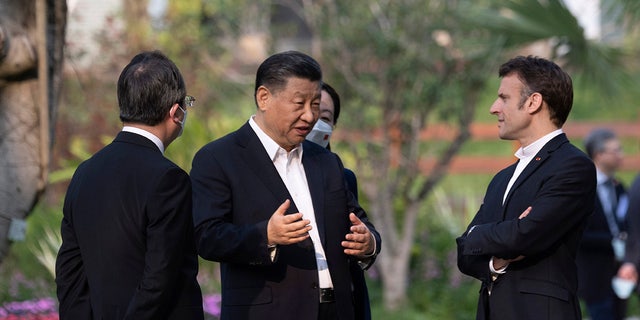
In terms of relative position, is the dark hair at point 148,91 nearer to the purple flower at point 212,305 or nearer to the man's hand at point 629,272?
the purple flower at point 212,305

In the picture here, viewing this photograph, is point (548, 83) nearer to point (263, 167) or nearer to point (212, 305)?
point (263, 167)

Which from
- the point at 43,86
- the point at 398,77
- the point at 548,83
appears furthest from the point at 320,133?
the point at 398,77

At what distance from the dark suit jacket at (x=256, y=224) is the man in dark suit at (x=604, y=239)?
363 cm

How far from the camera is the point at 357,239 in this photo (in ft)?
13.3

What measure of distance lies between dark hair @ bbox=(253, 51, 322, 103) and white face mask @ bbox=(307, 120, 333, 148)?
72cm

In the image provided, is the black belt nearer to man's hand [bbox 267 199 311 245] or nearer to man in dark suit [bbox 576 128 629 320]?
man's hand [bbox 267 199 311 245]

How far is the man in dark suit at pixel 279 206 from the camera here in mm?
4105

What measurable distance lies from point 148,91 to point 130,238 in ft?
1.73

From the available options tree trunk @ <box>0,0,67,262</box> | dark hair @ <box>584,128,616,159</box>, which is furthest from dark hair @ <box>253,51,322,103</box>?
dark hair @ <box>584,128,616,159</box>

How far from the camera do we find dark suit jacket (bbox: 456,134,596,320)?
13.3ft

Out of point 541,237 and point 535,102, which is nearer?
point 541,237

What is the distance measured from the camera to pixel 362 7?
30.9ft

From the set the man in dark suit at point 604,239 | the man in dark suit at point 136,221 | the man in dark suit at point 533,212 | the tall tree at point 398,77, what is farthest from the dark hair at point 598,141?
the man in dark suit at point 136,221

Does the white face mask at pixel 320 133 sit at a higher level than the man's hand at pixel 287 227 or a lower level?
higher
